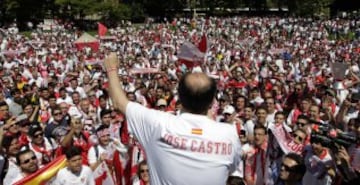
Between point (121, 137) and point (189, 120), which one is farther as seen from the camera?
point (121, 137)

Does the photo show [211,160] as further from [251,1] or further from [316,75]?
[251,1]

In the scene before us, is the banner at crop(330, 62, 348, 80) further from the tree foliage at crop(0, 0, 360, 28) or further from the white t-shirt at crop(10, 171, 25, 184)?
the tree foliage at crop(0, 0, 360, 28)

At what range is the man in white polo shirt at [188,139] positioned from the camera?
2.98 meters

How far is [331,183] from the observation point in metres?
5.84

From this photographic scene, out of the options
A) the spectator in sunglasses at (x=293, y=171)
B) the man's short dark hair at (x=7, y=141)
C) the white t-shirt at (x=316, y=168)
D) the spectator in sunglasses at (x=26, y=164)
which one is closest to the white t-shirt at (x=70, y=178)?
the spectator in sunglasses at (x=26, y=164)

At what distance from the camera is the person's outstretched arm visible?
122 inches

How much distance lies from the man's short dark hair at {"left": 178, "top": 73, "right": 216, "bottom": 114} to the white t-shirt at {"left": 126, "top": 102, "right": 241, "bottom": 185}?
39mm

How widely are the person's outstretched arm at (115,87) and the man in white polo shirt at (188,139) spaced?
0.16 ft

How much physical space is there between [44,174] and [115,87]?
309 cm

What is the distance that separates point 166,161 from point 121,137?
4.97 m

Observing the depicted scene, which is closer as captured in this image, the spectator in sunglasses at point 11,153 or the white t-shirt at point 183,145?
the white t-shirt at point 183,145

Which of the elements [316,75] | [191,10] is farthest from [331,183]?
[191,10]

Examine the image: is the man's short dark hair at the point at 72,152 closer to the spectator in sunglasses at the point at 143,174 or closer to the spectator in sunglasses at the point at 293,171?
the spectator in sunglasses at the point at 143,174

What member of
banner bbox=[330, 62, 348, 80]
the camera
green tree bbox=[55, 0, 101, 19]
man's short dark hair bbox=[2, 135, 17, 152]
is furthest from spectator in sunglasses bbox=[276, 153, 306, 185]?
green tree bbox=[55, 0, 101, 19]
